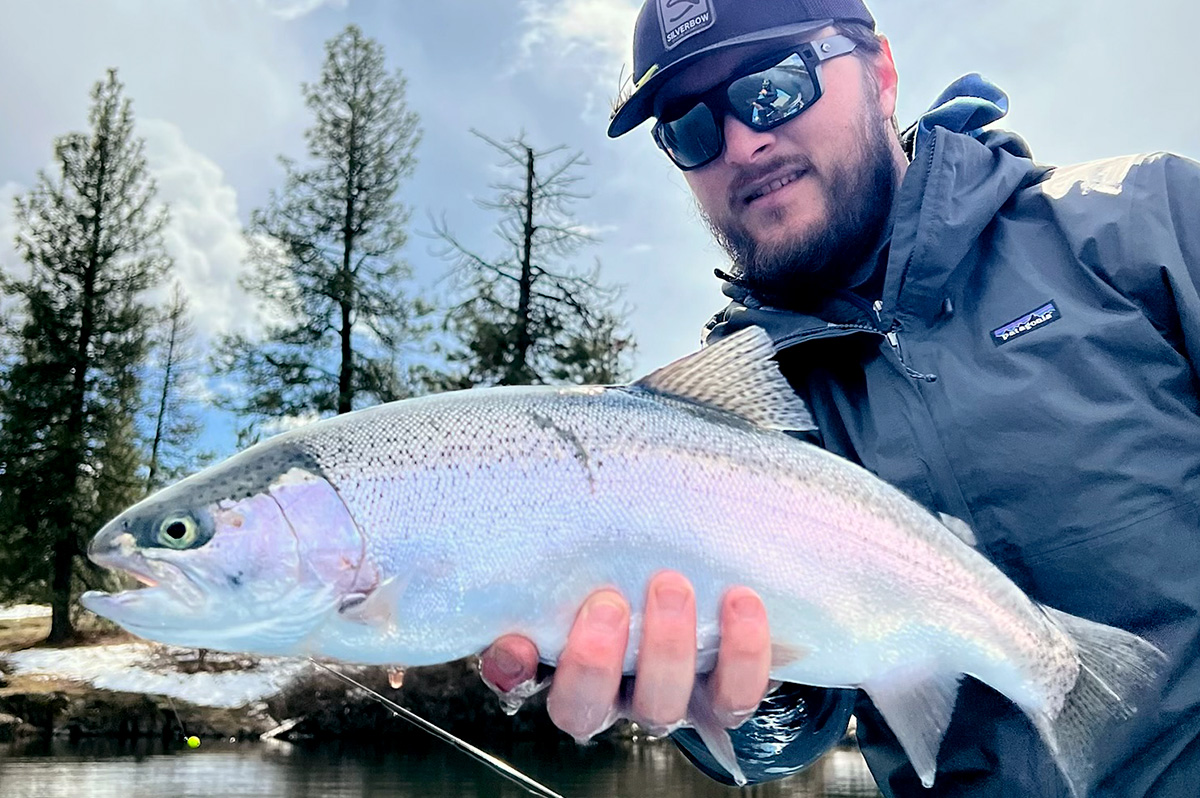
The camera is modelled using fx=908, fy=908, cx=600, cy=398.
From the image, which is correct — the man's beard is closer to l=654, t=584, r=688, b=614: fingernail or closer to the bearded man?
the bearded man

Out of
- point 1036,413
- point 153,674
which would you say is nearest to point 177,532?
point 1036,413

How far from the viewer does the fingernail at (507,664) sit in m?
2.04

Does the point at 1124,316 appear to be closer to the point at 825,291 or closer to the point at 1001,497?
the point at 1001,497

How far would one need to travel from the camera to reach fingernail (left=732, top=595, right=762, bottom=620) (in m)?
2.02

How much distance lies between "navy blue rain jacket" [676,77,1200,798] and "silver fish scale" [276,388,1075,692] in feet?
1.09

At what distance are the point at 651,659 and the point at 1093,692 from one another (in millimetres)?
1043

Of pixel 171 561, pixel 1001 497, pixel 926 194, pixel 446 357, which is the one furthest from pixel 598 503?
pixel 446 357

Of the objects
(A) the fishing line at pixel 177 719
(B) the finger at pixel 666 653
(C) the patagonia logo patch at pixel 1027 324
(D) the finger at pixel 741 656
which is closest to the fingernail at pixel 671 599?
(B) the finger at pixel 666 653

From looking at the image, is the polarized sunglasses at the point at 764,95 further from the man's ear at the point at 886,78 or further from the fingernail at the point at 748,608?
the fingernail at the point at 748,608

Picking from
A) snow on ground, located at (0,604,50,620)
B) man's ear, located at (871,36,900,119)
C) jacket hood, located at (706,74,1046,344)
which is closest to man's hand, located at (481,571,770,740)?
jacket hood, located at (706,74,1046,344)

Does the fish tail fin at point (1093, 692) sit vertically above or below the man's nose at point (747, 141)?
below

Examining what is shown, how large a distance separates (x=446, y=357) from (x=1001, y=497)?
18149 mm

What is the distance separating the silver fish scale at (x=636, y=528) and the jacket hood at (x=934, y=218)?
2.35 ft

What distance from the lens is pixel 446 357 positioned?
19984mm
